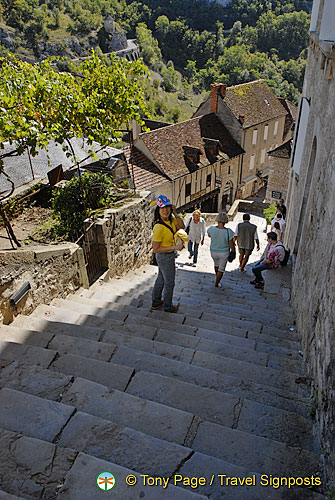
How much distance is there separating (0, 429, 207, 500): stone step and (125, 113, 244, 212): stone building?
16558mm

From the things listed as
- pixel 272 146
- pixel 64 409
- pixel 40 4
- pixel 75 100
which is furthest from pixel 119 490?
pixel 40 4

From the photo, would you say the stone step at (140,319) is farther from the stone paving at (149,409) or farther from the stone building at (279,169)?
the stone building at (279,169)

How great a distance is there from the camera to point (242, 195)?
27.1 meters

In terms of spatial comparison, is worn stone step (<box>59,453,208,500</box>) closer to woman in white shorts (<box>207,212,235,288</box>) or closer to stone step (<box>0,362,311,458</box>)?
stone step (<box>0,362,311,458</box>)

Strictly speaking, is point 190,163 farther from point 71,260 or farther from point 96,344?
point 96,344

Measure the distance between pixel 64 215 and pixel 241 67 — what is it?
7320 cm

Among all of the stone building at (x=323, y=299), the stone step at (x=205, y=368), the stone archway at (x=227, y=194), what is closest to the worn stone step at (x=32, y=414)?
the stone step at (x=205, y=368)

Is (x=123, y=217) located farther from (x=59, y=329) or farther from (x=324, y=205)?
(x=324, y=205)

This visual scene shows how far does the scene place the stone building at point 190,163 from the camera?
19.8 m

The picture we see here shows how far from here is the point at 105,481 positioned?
2006 mm

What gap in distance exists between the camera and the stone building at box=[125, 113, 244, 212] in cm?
1977

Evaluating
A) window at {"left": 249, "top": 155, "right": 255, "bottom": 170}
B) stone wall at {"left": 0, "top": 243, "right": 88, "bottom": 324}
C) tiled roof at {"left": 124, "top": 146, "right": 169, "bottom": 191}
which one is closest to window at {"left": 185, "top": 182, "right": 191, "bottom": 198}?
tiled roof at {"left": 124, "top": 146, "right": 169, "bottom": 191}

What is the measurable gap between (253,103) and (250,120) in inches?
83.0

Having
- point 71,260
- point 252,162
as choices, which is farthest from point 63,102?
point 252,162
